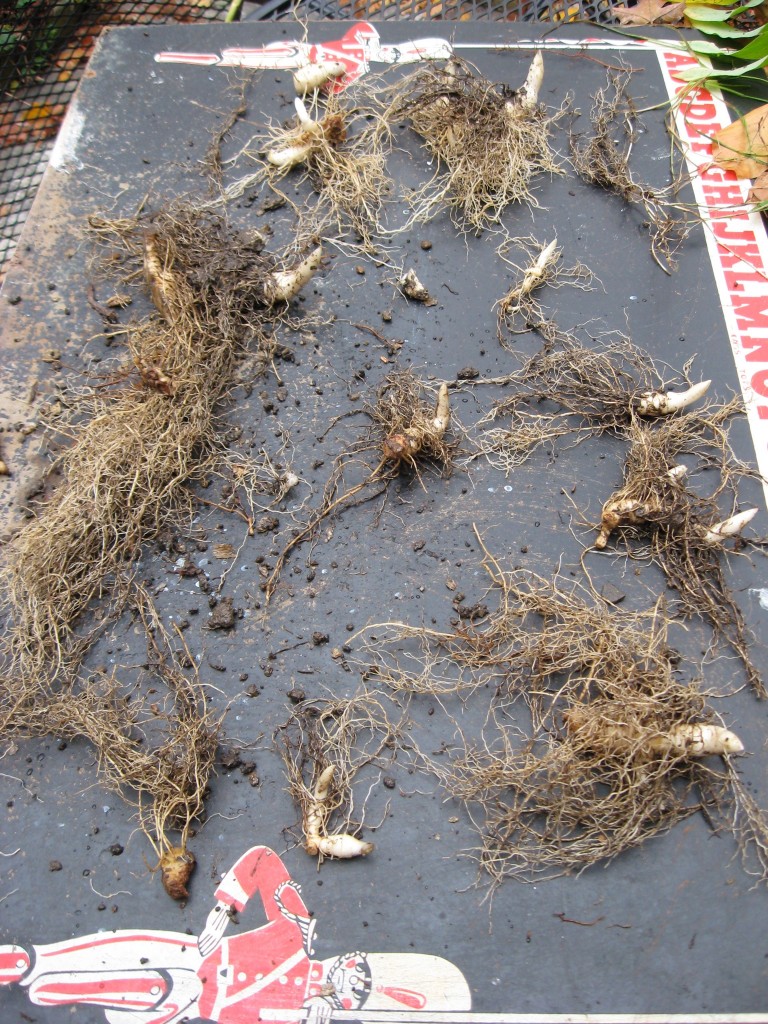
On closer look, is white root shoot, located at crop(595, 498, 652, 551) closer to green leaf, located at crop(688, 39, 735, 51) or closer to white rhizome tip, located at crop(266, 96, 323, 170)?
white rhizome tip, located at crop(266, 96, 323, 170)

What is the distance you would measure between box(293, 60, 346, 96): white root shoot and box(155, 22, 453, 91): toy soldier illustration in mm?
60

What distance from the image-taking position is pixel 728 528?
1.56 metres

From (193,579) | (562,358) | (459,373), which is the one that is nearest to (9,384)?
(193,579)

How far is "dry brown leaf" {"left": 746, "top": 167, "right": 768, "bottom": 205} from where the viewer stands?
1995mm

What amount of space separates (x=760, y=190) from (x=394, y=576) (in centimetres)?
135

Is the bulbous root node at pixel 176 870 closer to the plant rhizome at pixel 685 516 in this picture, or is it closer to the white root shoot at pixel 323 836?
the white root shoot at pixel 323 836

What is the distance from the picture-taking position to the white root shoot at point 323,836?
1.36m

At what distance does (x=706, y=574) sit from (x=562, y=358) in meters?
0.55

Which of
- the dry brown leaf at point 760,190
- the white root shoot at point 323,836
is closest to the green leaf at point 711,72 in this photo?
the dry brown leaf at point 760,190

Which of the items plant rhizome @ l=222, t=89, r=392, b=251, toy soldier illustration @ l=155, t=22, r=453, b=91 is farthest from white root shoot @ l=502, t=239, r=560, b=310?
toy soldier illustration @ l=155, t=22, r=453, b=91

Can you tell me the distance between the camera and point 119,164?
2.12m

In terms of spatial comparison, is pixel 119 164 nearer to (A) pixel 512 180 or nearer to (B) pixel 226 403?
(B) pixel 226 403

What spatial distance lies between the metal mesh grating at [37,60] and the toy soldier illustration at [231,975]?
1.98 m

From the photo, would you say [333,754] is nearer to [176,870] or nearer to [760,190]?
[176,870]
